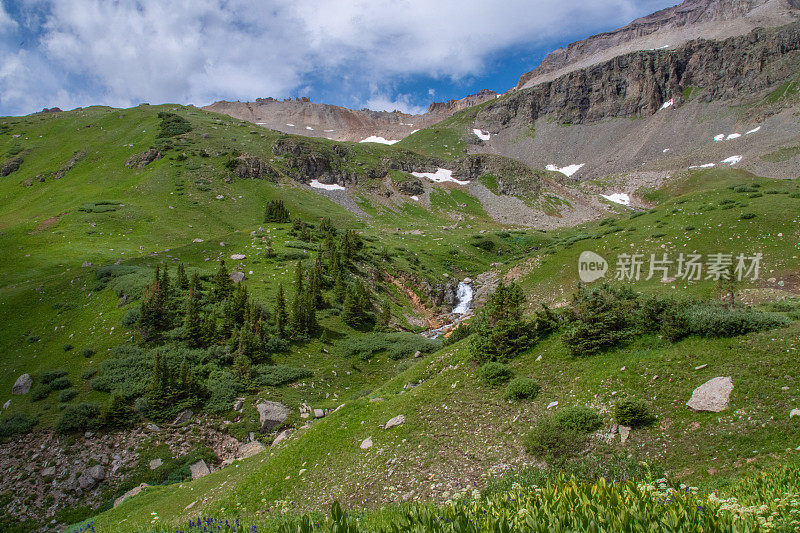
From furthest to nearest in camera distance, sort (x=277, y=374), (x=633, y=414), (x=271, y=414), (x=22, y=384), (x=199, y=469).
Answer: (x=277, y=374), (x=22, y=384), (x=271, y=414), (x=199, y=469), (x=633, y=414)

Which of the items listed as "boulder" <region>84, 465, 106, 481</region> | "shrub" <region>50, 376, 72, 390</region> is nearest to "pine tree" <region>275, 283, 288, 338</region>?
"shrub" <region>50, 376, 72, 390</region>

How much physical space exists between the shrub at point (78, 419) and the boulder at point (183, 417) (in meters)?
3.64

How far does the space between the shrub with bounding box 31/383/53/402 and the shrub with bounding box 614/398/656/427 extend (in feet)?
96.1

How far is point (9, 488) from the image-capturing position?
16.6 meters

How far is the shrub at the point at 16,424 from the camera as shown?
18.8m

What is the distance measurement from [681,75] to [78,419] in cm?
23402

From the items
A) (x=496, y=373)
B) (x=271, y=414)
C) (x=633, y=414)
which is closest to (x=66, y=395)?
(x=271, y=414)

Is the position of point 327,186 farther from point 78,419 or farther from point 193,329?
point 78,419

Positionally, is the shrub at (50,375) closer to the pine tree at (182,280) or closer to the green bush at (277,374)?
the pine tree at (182,280)

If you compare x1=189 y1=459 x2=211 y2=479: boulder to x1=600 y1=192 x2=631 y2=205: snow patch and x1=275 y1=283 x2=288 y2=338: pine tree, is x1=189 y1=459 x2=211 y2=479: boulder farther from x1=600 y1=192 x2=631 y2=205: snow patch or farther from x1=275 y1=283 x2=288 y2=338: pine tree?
x1=600 y1=192 x2=631 y2=205: snow patch

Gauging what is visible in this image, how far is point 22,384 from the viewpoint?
22484 mm

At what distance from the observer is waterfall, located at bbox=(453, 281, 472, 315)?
47506 mm

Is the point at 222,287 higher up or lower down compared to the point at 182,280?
lower down

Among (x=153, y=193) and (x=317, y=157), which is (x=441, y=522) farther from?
(x=317, y=157)
